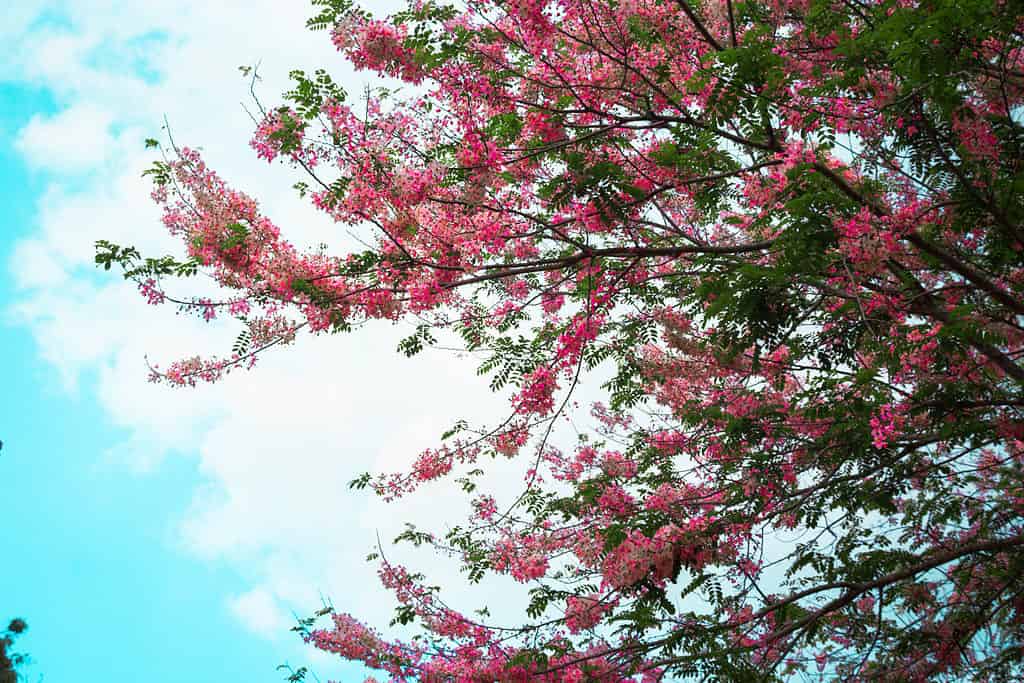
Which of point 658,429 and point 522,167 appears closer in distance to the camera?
point 522,167

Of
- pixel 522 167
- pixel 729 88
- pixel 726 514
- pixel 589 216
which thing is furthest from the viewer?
pixel 522 167

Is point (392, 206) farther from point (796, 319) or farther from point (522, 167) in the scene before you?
point (796, 319)

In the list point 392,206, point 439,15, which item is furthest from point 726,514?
point 439,15

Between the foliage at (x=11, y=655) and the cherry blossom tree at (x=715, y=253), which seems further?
the foliage at (x=11, y=655)

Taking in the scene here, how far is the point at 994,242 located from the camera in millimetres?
5039

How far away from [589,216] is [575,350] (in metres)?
0.86

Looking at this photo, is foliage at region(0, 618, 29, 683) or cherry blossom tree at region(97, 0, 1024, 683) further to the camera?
foliage at region(0, 618, 29, 683)

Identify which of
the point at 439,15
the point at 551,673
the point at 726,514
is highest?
the point at 439,15

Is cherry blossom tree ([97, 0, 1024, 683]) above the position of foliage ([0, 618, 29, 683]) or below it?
below

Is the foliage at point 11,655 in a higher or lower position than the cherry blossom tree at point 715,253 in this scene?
higher

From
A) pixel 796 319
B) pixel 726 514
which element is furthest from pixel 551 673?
pixel 796 319

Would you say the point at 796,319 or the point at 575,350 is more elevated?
the point at 575,350

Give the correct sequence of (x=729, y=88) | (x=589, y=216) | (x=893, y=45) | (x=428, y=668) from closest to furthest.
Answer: (x=729, y=88) < (x=893, y=45) < (x=589, y=216) < (x=428, y=668)

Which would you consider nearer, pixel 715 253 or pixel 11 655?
pixel 715 253
